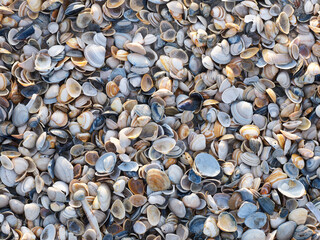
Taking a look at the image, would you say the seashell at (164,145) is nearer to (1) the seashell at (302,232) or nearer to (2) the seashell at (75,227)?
(2) the seashell at (75,227)

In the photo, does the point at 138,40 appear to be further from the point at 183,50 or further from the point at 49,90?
the point at 49,90

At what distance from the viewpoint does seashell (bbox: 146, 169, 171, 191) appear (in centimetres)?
155

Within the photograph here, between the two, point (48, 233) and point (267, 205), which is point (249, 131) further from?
point (48, 233)

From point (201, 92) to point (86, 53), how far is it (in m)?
0.49

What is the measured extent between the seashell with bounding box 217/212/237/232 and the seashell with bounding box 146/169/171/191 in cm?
23

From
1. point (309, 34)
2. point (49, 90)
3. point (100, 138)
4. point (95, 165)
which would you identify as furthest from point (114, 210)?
point (309, 34)

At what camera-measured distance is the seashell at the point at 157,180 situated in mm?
1549

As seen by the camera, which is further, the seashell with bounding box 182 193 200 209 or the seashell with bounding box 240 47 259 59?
the seashell with bounding box 240 47 259 59

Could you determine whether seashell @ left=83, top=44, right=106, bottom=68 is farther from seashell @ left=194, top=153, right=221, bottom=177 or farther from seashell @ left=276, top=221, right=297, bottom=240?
seashell @ left=276, top=221, right=297, bottom=240

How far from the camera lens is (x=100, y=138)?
164 cm

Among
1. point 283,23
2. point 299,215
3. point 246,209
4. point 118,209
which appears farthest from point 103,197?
point 283,23

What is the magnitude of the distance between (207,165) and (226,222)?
221 mm

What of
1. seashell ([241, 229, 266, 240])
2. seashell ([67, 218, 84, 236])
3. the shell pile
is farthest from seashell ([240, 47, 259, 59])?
seashell ([67, 218, 84, 236])

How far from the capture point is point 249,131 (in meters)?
1.62
